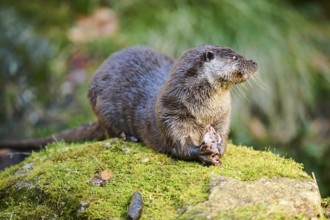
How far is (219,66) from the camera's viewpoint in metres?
4.00

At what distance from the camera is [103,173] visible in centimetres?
382

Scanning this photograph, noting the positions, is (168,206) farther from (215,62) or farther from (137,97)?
(137,97)

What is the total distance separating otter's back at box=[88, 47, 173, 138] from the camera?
Answer: 4641 millimetres

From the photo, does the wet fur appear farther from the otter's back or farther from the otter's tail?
the otter's tail

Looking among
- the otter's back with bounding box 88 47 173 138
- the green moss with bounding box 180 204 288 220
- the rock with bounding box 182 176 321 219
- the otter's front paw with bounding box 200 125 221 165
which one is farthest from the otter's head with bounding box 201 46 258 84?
the green moss with bounding box 180 204 288 220

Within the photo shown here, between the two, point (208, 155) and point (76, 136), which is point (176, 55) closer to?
point (76, 136)

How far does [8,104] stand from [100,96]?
285 centimetres

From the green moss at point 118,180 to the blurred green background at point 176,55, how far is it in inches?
119

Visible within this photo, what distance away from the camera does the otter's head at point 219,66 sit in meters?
4.00

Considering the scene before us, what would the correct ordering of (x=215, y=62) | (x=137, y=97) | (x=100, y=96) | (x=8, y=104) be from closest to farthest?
1. (x=215, y=62)
2. (x=137, y=97)
3. (x=100, y=96)
4. (x=8, y=104)

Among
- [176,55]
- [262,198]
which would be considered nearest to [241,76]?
[262,198]

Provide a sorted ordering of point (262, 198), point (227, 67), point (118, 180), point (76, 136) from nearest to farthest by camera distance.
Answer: point (262, 198)
point (118, 180)
point (227, 67)
point (76, 136)

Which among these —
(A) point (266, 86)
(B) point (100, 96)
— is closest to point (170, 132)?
(B) point (100, 96)

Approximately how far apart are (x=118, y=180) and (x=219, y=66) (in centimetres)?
101
